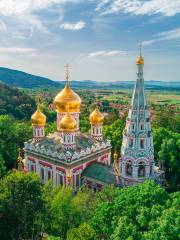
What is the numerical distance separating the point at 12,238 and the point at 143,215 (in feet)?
31.5

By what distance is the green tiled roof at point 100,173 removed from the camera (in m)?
27.2

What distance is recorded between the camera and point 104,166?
2884cm

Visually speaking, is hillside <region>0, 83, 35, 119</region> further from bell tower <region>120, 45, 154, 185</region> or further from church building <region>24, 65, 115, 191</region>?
bell tower <region>120, 45, 154, 185</region>

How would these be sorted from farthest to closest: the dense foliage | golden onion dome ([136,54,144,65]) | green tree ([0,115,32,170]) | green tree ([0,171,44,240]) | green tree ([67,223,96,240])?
green tree ([0,115,32,170])
golden onion dome ([136,54,144,65])
green tree ([0,171,44,240])
green tree ([67,223,96,240])
the dense foliage

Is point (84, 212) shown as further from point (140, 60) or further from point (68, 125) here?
point (140, 60)

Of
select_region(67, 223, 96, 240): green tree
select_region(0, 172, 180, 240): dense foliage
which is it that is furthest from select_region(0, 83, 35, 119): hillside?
select_region(67, 223, 96, 240): green tree

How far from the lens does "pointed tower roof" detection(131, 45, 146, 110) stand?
24.4 meters

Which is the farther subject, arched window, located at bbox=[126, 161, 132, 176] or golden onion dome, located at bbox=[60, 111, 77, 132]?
golden onion dome, located at bbox=[60, 111, 77, 132]

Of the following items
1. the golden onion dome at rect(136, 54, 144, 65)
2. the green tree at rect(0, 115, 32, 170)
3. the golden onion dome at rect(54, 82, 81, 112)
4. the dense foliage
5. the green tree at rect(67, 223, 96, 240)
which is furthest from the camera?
the green tree at rect(0, 115, 32, 170)

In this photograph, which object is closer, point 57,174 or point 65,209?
point 65,209

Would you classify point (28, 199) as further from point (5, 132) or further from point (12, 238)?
point (5, 132)

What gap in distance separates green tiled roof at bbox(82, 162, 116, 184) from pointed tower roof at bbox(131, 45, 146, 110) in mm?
6758

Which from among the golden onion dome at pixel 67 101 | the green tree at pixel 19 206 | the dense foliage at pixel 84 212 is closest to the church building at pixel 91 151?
the golden onion dome at pixel 67 101

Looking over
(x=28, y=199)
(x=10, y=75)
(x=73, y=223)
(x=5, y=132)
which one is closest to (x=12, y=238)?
(x=28, y=199)
